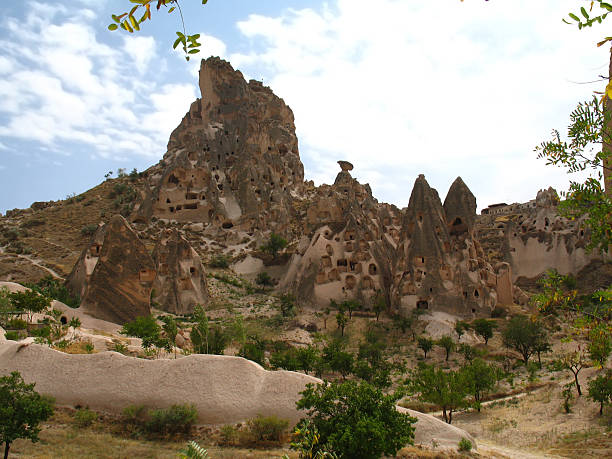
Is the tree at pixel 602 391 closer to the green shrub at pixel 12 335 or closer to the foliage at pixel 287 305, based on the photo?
the green shrub at pixel 12 335

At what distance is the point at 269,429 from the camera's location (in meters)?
14.0

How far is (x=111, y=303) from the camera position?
27.9m

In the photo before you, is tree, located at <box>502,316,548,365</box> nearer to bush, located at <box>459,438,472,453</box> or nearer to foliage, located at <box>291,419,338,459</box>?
bush, located at <box>459,438,472,453</box>

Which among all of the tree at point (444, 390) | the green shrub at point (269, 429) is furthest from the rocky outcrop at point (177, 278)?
the green shrub at point (269, 429)

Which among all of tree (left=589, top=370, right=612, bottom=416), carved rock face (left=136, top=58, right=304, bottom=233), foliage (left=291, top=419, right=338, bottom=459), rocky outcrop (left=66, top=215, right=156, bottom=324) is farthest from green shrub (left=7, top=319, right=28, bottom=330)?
carved rock face (left=136, top=58, right=304, bottom=233)


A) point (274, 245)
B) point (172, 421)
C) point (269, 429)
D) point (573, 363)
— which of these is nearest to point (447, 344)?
point (573, 363)

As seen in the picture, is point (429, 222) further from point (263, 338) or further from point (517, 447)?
point (517, 447)

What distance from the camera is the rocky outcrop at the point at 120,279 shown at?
91.1ft

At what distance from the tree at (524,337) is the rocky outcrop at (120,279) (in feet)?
66.9

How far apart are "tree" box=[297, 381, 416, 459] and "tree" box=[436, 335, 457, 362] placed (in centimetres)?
1834

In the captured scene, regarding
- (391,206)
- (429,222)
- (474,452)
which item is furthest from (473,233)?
(474,452)

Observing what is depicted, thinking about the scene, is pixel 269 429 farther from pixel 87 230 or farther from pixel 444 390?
pixel 87 230

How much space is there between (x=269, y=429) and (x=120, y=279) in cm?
1697

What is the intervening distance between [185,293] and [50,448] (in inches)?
1046
